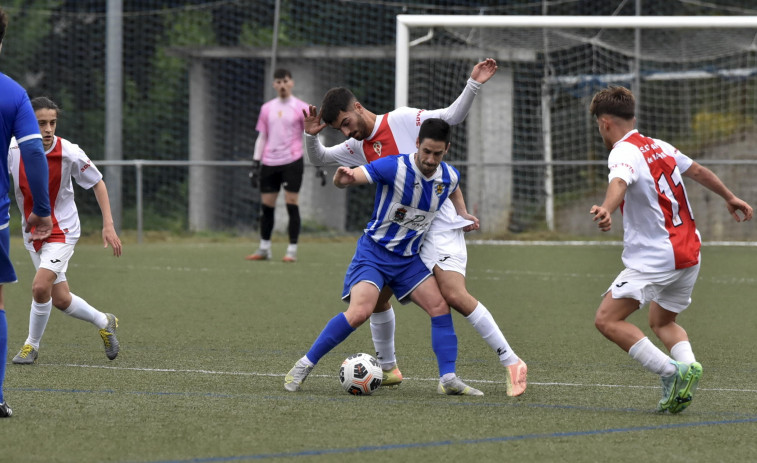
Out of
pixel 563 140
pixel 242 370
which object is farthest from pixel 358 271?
pixel 563 140

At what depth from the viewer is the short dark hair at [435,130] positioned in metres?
5.50

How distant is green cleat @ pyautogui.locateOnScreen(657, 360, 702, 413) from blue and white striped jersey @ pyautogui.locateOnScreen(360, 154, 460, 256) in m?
1.39

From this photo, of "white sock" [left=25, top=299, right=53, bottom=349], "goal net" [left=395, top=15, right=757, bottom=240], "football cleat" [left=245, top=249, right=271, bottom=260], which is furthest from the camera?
"goal net" [left=395, top=15, right=757, bottom=240]

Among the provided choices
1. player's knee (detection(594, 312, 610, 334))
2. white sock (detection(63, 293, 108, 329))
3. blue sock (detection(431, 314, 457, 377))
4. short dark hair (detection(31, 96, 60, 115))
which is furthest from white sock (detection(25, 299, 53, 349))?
player's knee (detection(594, 312, 610, 334))

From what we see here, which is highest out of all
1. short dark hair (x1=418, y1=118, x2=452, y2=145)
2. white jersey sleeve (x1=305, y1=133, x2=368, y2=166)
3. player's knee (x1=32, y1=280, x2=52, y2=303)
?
short dark hair (x1=418, y1=118, x2=452, y2=145)

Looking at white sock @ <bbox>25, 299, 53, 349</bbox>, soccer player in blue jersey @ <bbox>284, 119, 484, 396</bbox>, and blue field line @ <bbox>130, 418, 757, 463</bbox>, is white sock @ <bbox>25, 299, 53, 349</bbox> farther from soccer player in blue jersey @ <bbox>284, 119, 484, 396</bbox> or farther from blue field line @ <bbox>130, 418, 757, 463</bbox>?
blue field line @ <bbox>130, 418, 757, 463</bbox>

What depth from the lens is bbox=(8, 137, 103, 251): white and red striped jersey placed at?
6676 mm

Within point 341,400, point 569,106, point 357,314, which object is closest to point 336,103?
point 357,314

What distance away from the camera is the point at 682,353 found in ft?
17.6

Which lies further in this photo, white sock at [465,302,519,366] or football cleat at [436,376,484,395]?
white sock at [465,302,519,366]

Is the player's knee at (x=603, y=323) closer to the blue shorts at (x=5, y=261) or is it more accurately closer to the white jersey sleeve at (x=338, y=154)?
the white jersey sleeve at (x=338, y=154)

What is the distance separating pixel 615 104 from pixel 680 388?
1310 mm

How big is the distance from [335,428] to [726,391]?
209cm

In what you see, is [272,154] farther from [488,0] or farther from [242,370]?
[488,0]
